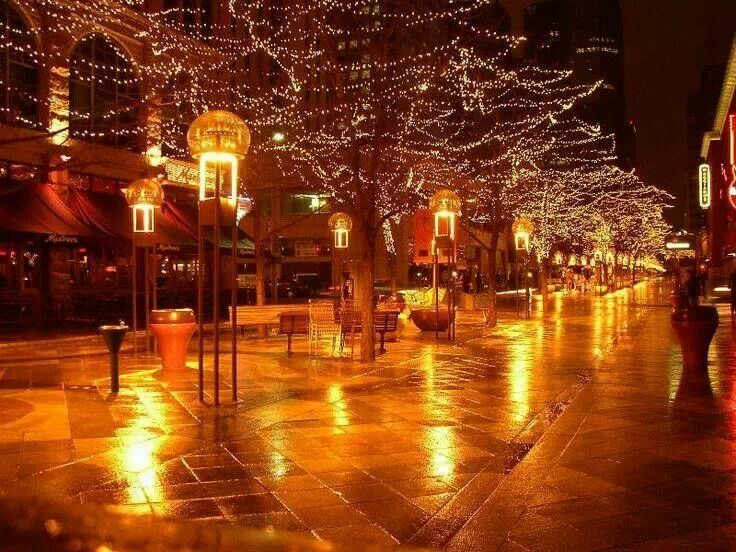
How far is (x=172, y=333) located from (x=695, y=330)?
332 inches

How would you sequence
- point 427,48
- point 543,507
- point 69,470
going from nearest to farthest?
1. point 543,507
2. point 69,470
3. point 427,48

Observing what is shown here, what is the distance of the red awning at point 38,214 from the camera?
64.7ft

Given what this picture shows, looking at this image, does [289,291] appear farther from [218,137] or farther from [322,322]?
[218,137]

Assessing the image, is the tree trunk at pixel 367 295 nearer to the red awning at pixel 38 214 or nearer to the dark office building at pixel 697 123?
the red awning at pixel 38 214

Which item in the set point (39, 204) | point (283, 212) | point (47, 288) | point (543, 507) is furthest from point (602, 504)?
point (283, 212)

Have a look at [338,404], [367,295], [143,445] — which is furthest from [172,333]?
[143,445]

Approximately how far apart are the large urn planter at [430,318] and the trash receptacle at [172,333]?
25.3ft

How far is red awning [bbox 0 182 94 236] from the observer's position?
1973 centimetres

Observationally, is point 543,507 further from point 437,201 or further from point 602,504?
point 437,201

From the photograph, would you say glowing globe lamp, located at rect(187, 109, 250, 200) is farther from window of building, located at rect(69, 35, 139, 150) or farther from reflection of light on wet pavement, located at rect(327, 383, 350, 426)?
window of building, located at rect(69, 35, 139, 150)

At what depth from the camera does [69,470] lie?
249 inches

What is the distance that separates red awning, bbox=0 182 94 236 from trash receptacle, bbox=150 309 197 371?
30.3 ft

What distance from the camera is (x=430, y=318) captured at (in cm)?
1892

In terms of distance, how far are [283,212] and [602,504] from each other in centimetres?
5207
